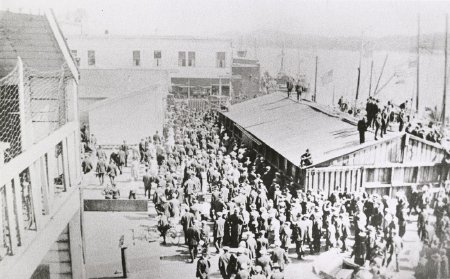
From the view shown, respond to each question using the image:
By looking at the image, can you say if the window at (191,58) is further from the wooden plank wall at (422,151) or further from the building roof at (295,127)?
the wooden plank wall at (422,151)

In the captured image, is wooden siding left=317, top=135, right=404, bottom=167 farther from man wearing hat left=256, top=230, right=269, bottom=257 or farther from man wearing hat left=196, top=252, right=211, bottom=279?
man wearing hat left=196, top=252, right=211, bottom=279

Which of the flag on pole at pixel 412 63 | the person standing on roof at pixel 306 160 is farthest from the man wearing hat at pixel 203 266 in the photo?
the flag on pole at pixel 412 63

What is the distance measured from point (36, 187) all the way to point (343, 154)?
1.96 m

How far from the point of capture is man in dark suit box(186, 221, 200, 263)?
324 cm

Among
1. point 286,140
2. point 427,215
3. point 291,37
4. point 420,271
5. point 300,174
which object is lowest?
point 420,271

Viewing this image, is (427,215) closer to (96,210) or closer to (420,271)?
(420,271)

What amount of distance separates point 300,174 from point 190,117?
3.72ft

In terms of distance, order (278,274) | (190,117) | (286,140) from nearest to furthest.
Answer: (278,274)
(286,140)
(190,117)

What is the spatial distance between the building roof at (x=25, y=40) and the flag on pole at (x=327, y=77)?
190 cm

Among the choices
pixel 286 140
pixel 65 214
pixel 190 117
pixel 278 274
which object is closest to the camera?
pixel 65 214

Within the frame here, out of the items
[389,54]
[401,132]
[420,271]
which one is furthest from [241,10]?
[420,271]

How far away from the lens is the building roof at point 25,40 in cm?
255

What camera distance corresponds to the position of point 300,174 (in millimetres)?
2908

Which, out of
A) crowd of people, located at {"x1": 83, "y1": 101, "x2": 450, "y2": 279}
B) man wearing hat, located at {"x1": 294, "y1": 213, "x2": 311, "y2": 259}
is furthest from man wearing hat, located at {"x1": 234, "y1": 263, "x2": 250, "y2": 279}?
man wearing hat, located at {"x1": 294, "y1": 213, "x2": 311, "y2": 259}
